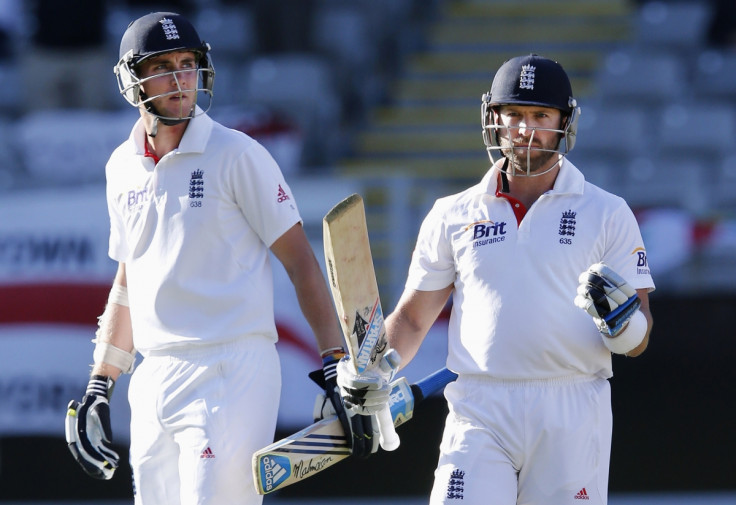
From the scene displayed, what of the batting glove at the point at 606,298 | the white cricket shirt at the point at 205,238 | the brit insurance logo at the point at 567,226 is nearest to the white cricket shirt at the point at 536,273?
the brit insurance logo at the point at 567,226

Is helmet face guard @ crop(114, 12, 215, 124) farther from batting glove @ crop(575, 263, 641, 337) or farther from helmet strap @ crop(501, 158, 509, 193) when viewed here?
batting glove @ crop(575, 263, 641, 337)

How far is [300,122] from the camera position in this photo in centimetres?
776

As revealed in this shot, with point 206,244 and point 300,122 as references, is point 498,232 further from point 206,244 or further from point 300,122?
point 300,122

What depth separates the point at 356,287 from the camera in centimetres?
304

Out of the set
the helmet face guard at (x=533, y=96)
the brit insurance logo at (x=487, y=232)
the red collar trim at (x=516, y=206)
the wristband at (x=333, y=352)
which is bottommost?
the wristband at (x=333, y=352)

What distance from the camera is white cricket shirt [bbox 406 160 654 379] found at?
10.2 feet

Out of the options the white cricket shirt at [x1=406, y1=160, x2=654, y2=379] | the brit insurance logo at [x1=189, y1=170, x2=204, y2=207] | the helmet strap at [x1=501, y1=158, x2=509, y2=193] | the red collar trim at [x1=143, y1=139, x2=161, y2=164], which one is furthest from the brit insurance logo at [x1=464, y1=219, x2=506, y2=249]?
the red collar trim at [x1=143, y1=139, x2=161, y2=164]

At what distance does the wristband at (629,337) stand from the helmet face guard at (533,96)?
1.48 ft

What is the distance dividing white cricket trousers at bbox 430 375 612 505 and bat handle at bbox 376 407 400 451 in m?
0.14

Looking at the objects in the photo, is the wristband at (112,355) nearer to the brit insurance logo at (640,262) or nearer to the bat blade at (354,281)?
the bat blade at (354,281)

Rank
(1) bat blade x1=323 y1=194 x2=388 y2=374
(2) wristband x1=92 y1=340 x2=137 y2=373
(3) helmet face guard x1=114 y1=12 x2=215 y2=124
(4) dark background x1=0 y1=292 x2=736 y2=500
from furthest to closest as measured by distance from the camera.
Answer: (4) dark background x1=0 y1=292 x2=736 y2=500 → (2) wristband x1=92 y1=340 x2=137 y2=373 → (3) helmet face guard x1=114 y1=12 x2=215 y2=124 → (1) bat blade x1=323 y1=194 x2=388 y2=374

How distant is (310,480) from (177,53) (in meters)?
3.20

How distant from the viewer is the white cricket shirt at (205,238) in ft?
10.4

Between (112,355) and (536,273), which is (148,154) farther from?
(536,273)
